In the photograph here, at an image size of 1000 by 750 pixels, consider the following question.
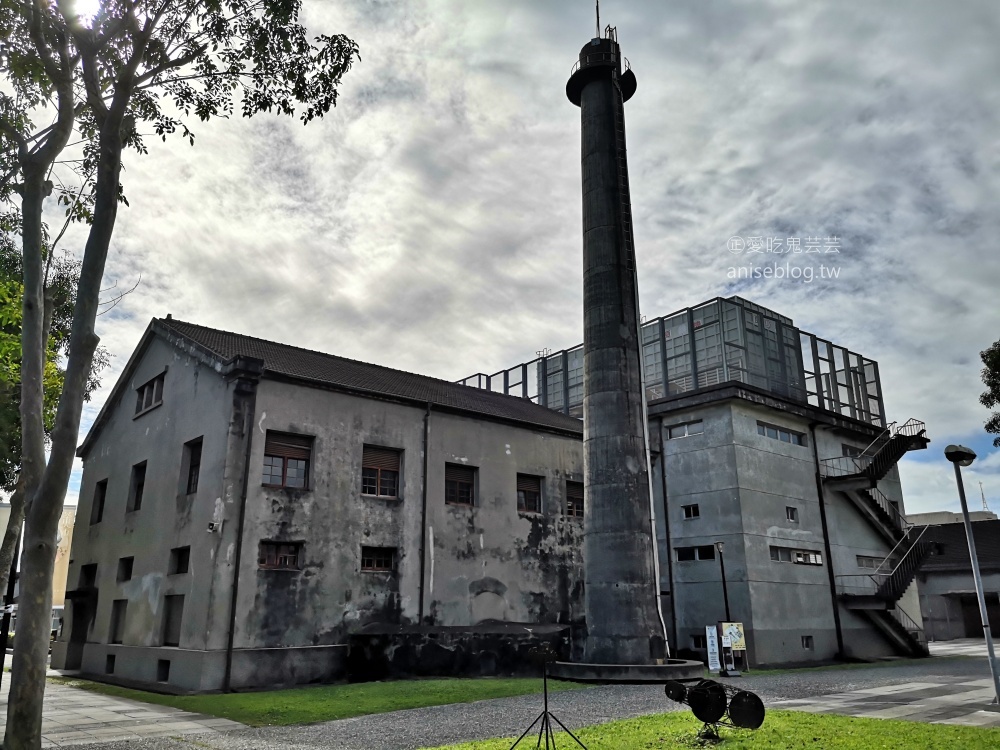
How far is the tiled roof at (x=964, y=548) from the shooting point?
44.2m

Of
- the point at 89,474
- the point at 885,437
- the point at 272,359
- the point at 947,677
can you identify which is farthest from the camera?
the point at 885,437

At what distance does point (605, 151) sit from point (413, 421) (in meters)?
10.9

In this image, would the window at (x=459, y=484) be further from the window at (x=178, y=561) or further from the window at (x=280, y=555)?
the window at (x=178, y=561)

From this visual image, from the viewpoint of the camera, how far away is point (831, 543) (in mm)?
29922

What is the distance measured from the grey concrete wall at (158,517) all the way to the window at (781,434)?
20265 millimetres

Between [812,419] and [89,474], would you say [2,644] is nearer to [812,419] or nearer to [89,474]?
[89,474]

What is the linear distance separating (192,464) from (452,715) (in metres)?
12.6

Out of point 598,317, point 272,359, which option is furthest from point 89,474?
point 598,317

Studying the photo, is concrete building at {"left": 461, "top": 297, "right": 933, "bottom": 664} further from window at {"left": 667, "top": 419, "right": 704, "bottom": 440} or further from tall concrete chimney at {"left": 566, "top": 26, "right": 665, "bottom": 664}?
tall concrete chimney at {"left": 566, "top": 26, "right": 665, "bottom": 664}

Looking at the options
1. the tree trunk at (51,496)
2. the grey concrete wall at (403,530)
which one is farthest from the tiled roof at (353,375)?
the tree trunk at (51,496)

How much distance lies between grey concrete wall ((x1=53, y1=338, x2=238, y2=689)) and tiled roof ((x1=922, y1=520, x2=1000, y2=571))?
4128 cm

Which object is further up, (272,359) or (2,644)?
(272,359)

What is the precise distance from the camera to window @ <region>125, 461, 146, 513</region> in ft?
80.2

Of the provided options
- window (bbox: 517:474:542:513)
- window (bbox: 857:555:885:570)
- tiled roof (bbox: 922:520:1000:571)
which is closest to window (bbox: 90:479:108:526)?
window (bbox: 517:474:542:513)
